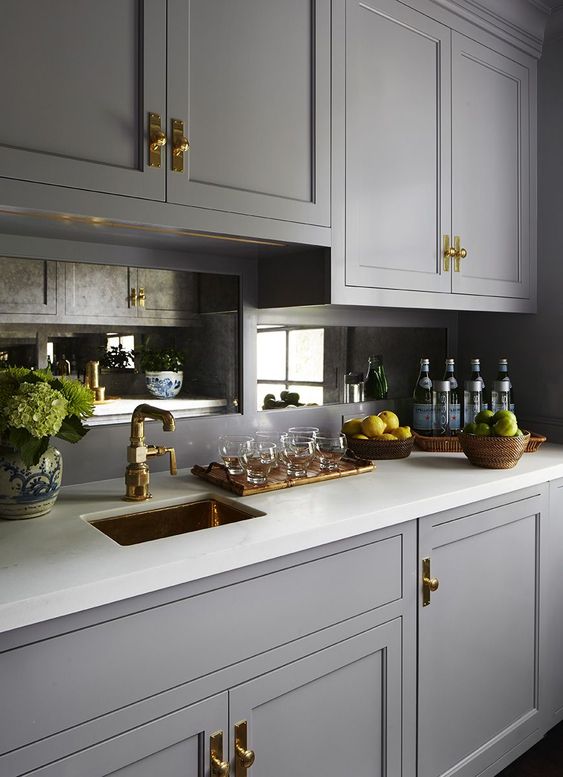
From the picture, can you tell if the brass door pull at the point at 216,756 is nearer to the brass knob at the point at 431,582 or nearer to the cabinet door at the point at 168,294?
the brass knob at the point at 431,582

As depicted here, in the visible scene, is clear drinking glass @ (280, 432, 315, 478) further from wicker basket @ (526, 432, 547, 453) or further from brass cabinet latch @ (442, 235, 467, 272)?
wicker basket @ (526, 432, 547, 453)

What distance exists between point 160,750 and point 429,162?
1.79 m

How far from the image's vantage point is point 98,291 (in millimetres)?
1771

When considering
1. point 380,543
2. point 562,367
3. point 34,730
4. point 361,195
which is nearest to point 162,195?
point 361,195

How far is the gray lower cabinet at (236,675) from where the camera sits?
3.45 ft

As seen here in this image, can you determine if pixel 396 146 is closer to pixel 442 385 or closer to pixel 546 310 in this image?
pixel 442 385

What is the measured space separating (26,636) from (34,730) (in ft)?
0.49

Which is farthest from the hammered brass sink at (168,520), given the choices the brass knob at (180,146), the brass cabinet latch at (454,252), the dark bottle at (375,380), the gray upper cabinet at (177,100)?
the brass cabinet latch at (454,252)

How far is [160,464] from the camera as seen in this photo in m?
1.92

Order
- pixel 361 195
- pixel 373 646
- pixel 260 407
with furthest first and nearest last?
pixel 260 407, pixel 361 195, pixel 373 646

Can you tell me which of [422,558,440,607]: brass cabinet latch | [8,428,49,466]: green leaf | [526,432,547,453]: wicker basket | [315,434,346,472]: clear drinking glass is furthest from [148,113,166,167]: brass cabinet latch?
[526,432,547,453]: wicker basket

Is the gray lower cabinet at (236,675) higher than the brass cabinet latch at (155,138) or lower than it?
lower

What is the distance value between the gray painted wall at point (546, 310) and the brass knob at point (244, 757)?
68.1 inches

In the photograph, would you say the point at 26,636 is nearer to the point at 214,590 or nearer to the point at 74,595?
the point at 74,595
